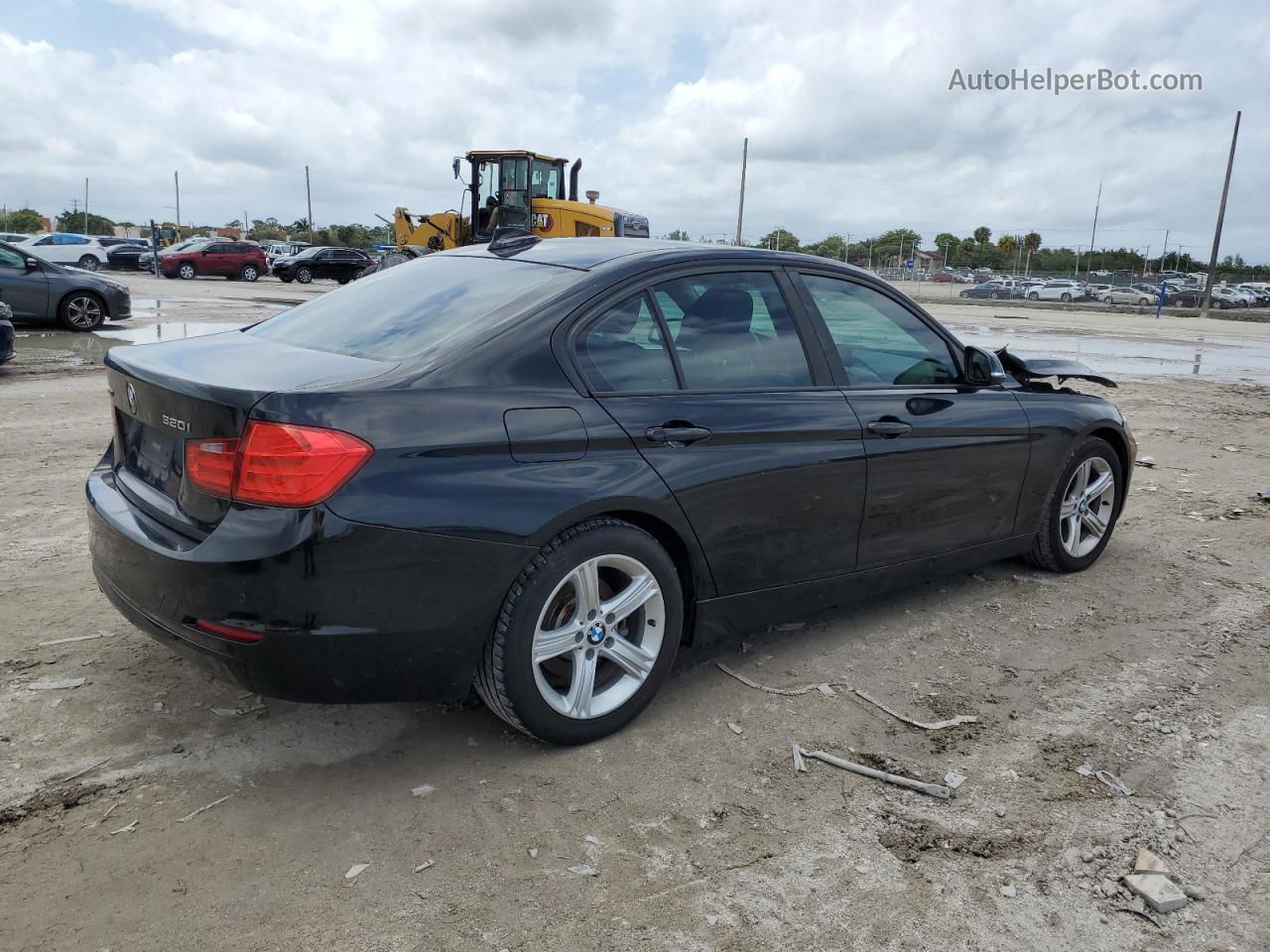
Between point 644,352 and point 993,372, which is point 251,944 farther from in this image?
point 993,372

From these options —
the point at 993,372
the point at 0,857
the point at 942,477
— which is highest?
the point at 993,372

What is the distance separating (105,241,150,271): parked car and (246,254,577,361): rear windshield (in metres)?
40.2

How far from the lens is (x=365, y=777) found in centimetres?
306

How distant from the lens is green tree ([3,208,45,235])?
8319 cm

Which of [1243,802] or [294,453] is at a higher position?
[294,453]

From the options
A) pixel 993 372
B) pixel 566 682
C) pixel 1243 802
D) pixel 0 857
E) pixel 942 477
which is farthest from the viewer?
pixel 993 372

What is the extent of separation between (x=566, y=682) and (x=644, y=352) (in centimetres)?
113

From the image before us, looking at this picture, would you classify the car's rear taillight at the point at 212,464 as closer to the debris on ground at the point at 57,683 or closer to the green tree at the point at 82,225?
the debris on ground at the point at 57,683

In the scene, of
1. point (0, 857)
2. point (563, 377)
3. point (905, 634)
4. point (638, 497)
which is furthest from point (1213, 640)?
point (0, 857)

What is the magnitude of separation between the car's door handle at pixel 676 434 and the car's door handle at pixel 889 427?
2.76ft

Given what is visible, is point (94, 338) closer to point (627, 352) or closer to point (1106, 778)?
point (627, 352)

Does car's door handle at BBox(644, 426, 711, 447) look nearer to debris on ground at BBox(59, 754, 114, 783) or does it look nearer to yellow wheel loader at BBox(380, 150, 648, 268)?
debris on ground at BBox(59, 754, 114, 783)

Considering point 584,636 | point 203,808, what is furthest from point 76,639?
point 584,636

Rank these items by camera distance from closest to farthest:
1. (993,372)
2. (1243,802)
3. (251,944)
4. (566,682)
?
(251,944), (1243,802), (566,682), (993,372)
